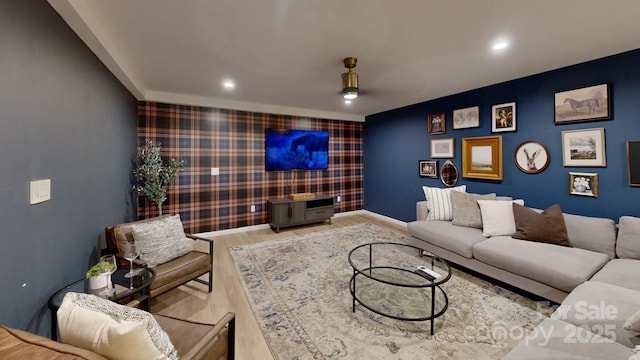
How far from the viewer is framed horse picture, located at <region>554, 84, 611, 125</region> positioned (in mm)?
2541

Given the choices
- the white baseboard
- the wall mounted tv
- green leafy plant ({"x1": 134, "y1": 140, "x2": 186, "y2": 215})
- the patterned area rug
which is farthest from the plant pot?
the wall mounted tv

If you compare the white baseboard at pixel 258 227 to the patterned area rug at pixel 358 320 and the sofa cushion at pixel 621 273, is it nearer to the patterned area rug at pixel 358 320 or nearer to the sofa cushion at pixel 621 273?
the patterned area rug at pixel 358 320

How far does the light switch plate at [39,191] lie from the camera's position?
1.31 m

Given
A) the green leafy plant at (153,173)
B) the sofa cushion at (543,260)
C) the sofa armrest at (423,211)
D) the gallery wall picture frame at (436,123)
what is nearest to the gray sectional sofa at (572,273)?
the sofa cushion at (543,260)

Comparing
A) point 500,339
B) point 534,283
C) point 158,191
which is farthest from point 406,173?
point 158,191

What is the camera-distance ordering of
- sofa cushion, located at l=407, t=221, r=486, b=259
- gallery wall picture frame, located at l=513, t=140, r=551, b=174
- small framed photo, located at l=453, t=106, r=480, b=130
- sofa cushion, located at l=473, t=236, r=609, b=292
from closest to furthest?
sofa cushion, located at l=473, t=236, r=609, b=292 → sofa cushion, located at l=407, t=221, r=486, b=259 → gallery wall picture frame, located at l=513, t=140, r=551, b=174 → small framed photo, located at l=453, t=106, r=480, b=130

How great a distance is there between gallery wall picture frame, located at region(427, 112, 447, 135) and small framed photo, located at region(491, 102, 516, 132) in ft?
2.43

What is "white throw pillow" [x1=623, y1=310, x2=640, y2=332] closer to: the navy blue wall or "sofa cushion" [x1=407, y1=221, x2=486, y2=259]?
"sofa cushion" [x1=407, y1=221, x2=486, y2=259]

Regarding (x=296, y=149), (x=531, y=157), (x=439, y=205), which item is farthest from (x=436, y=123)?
(x=296, y=149)

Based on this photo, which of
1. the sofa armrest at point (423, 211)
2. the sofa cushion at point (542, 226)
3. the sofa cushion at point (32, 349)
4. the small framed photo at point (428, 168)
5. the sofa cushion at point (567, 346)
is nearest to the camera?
the sofa cushion at point (32, 349)

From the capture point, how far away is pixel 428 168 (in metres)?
4.41

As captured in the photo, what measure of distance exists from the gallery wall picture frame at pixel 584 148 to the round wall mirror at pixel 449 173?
52.5 inches

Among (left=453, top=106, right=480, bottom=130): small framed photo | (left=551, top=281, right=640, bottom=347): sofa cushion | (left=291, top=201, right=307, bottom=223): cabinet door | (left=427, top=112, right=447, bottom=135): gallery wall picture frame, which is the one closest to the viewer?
(left=551, top=281, right=640, bottom=347): sofa cushion

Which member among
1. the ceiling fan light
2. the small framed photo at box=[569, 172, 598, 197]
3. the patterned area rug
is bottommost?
the patterned area rug
